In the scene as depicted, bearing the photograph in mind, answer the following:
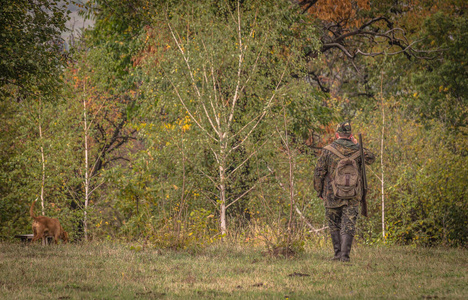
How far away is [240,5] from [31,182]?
7.56 m

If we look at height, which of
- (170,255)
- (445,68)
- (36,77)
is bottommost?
(170,255)

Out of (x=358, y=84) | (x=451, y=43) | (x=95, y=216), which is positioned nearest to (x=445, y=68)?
(x=451, y=43)

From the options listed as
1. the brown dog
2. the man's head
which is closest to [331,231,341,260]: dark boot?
the man's head

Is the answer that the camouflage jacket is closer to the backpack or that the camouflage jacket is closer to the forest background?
the backpack

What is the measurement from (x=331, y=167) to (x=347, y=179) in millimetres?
342

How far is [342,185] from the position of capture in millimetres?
8484

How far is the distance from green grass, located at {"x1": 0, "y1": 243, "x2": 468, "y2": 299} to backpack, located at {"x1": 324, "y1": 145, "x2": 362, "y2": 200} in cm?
106

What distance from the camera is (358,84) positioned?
Answer: 2961cm

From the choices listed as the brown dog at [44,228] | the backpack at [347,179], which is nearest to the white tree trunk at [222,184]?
the brown dog at [44,228]

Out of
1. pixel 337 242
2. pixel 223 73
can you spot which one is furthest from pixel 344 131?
pixel 223 73

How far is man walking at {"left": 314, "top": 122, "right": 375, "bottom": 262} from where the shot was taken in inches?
335

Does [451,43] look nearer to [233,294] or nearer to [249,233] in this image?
[249,233]

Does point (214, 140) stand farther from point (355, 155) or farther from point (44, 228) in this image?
point (355, 155)

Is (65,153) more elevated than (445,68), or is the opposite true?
(445,68)
